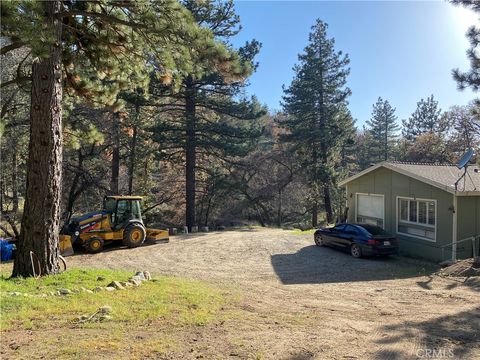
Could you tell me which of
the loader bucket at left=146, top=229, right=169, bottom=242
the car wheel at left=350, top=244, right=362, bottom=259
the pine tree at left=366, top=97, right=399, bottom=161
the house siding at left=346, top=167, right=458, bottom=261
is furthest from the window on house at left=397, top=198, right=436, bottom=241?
the pine tree at left=366, top=97, right=399, bottom=161

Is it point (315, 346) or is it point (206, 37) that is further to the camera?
point (206, 37)

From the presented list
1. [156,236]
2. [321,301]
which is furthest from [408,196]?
[156,236]

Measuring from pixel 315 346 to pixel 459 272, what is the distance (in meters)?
8.76

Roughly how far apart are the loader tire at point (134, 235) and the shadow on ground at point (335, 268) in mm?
5588

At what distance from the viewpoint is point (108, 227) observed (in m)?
15.1

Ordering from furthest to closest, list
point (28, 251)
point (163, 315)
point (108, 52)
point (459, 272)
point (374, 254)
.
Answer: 1. point (374, 254)
2. point (459, 272)
3. point (108, 52)
4. point (28, 251)
5. point (163, 315)

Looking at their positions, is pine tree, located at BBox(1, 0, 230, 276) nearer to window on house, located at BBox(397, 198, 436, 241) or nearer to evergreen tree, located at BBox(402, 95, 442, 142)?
window on house, located at BBox(397, 198, 436, 241)

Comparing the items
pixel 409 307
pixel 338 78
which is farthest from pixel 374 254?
pixel 338 78

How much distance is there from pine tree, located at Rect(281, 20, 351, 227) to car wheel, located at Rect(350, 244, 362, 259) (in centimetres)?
1640

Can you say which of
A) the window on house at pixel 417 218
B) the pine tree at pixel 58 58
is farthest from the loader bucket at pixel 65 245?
the window on house at pixel 417 218

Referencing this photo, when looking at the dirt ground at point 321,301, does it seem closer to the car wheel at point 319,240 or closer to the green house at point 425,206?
the car wheel at point 319,240

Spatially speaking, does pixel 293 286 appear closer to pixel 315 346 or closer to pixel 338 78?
pixel 315 346

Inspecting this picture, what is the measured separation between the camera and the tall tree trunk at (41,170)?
26.6 ft

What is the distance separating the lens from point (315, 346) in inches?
194
